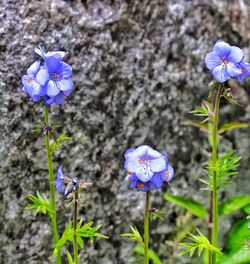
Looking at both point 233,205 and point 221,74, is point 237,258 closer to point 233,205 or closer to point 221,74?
point 233,205

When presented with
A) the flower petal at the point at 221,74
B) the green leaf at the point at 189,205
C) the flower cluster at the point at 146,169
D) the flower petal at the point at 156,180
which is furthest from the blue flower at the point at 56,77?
the green leaf at the point at 189,205

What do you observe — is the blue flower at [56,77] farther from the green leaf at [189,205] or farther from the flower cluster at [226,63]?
the green leaf at [189,205]

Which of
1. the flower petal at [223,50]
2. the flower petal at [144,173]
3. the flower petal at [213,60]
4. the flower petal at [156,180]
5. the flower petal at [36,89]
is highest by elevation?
the flower petal at [223,50]

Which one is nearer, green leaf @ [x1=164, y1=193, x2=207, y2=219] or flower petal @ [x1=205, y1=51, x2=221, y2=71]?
flower petal @ [x1=205, y1=51, x2=221, y2=71]

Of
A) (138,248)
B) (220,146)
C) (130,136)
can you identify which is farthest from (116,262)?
Answer: (220,146)

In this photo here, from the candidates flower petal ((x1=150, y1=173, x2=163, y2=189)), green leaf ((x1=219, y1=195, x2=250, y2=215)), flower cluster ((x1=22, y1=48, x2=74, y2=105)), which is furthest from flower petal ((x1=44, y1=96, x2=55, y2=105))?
green leaf ((x1=219, y1=195, x2=250, y2=215))

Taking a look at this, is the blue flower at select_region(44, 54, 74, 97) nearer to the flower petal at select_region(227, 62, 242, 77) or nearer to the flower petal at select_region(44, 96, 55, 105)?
the flower petal at select_region(44, 96, 55, 105)
